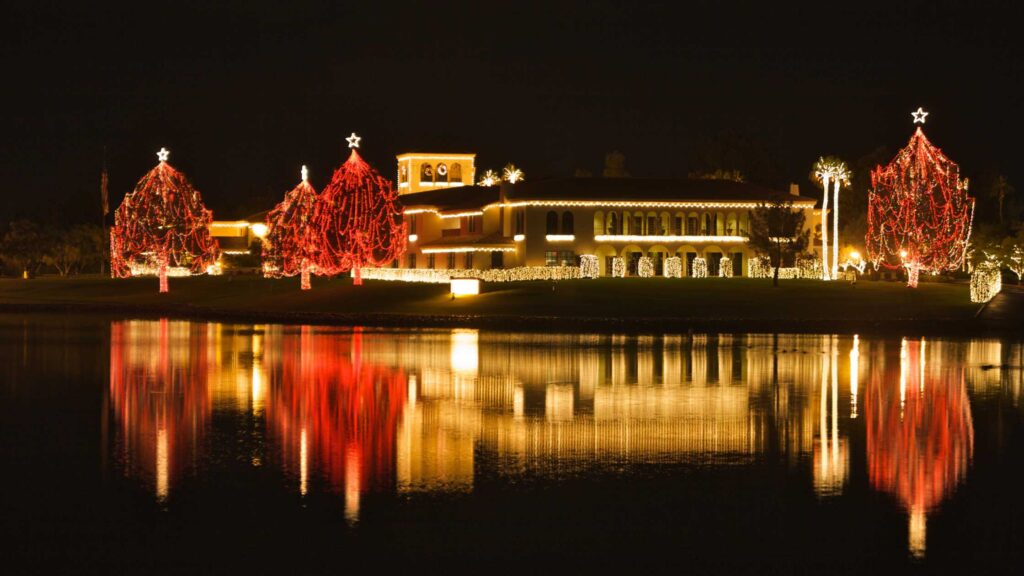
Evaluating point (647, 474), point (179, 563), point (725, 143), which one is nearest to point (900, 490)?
point (647, 474)

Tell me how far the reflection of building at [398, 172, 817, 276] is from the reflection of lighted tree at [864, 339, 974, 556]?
56.3 m

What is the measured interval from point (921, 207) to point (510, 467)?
63085mm

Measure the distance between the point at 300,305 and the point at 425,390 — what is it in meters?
45.6

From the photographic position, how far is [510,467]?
1950 centimetres

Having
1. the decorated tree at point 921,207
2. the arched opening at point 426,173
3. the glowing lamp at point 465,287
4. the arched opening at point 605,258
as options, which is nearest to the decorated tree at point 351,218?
the glowing lamp at point 465,287

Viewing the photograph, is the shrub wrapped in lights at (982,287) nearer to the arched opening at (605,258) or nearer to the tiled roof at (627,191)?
the tiled roof at (627,191)

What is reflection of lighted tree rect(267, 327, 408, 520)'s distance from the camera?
19000 mm

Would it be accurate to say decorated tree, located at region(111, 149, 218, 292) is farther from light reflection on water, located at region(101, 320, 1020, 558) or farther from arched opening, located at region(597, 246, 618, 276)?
light reflection on water, located at region(101, 320, 1020, 558)

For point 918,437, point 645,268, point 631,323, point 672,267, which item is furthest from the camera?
point 672,267

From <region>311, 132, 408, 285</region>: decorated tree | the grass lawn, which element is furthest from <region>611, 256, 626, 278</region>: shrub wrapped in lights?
<region>311, 132, 408, 285</region>: decorated tree

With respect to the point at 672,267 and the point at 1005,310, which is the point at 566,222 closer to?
the point at 672,267

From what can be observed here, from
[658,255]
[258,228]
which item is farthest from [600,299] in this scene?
[258,228]

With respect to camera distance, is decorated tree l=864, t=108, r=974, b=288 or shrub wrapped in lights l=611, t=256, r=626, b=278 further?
shrub wrapped in lights l=611, t=256, r=626, b=278

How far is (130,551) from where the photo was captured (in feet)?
48.1
